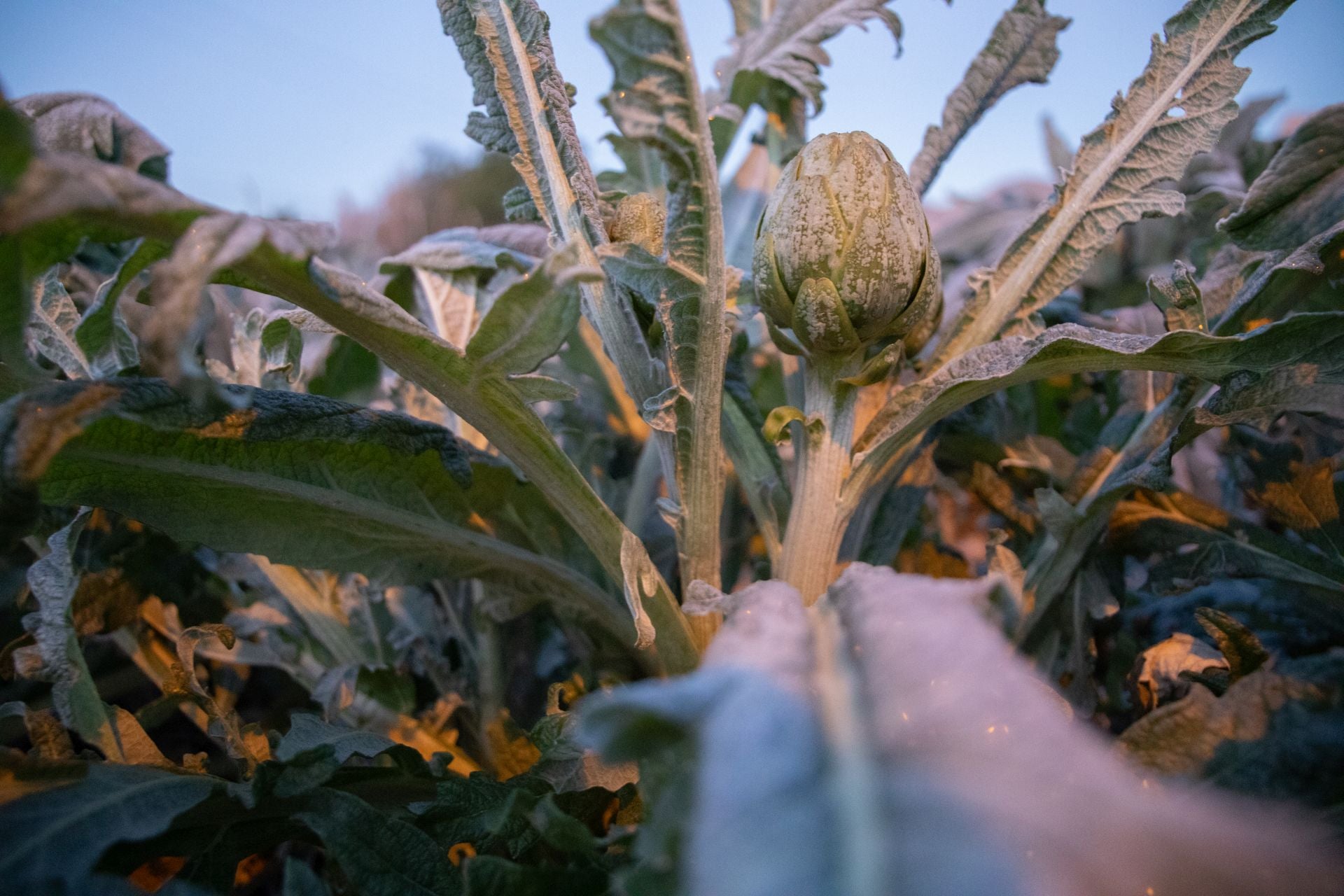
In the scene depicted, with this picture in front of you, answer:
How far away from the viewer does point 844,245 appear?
587 mm

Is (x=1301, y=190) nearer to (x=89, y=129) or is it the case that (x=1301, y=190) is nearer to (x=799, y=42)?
(x=799, y=42)

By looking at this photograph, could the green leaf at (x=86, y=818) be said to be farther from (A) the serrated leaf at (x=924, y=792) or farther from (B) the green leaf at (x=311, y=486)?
(A) the serrated leaf at (x=924, y=792)

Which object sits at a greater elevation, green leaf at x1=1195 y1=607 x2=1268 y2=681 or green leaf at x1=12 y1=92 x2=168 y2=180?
green leaf at x1=12 y1=92 x2=168 y2=180

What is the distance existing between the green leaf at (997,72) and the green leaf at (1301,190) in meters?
0.25

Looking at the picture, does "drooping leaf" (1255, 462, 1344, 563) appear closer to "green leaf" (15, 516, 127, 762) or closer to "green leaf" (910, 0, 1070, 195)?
"green leaf" (910, 0, 1070, 195)

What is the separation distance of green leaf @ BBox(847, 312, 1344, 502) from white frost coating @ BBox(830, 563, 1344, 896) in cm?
29

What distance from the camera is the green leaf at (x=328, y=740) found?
0.59m

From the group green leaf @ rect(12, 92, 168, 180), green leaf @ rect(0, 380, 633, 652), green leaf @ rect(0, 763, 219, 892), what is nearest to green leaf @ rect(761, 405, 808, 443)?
green leaf @ rect(0, 380, 633, 652)

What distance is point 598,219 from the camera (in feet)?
2.08

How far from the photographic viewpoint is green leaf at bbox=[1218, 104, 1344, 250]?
681 mm

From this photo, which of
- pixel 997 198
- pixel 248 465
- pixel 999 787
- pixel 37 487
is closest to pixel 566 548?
pixel 248 465

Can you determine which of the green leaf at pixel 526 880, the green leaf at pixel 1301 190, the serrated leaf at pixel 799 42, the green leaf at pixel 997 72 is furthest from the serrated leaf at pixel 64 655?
the green leaf at pixel 1301 190

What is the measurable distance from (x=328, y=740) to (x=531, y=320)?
37cm

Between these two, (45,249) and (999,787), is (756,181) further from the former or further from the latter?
(999,787)
